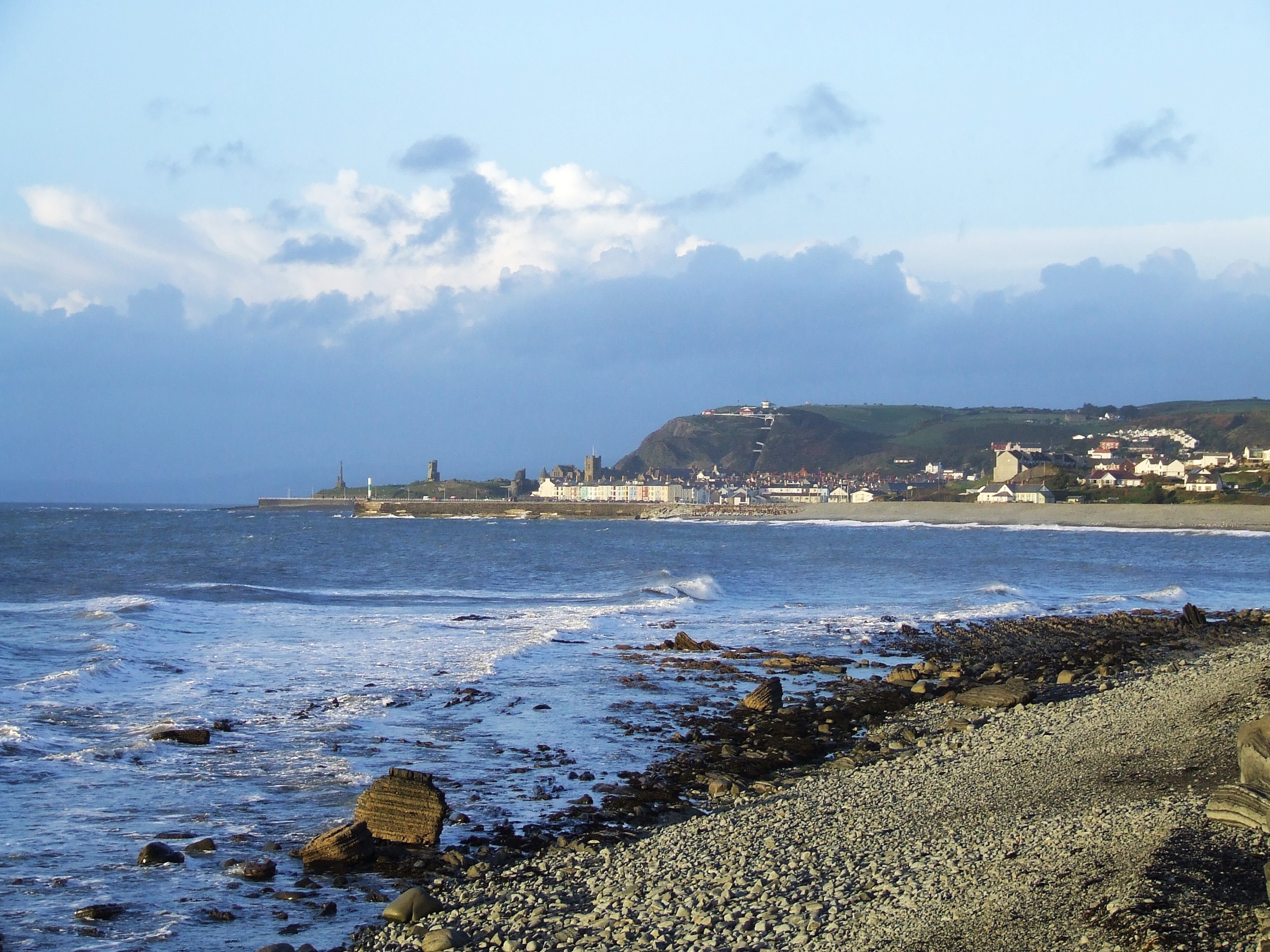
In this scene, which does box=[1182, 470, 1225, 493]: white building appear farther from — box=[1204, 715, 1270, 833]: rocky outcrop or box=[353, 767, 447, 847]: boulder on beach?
box=[353, 767, 447, 847]: boulder on beach

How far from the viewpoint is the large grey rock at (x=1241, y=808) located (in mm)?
7215

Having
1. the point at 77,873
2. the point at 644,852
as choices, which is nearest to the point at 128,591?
the point at 77,873

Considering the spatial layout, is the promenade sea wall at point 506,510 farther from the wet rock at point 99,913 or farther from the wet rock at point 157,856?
the wet rock at point 99,913

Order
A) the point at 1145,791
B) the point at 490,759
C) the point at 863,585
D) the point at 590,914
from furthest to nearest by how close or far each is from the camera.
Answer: the point at 863,585
the point at 490,759
the point at 1145,791
the point at 590,914

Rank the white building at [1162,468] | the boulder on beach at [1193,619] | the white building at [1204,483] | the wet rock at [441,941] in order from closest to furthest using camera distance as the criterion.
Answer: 1. the wet rock at [441,941]
2. the boulder on beach at [1193,619]
3. the white building at [1204,483]
4. the white building at [1162,468]

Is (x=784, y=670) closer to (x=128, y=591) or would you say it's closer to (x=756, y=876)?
(x=756, y=876)

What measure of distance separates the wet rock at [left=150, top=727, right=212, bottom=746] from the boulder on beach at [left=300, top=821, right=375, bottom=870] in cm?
440

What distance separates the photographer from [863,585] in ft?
120

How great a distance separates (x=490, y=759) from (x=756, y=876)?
5097mm

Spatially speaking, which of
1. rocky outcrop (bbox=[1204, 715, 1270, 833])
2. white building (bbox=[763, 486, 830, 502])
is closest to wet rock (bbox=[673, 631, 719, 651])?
rocky outcrop (bbox=[1204, 715, 1270, 833])

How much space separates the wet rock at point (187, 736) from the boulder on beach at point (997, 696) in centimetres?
1001

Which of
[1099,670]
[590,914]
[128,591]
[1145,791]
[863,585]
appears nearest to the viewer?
[590,914]

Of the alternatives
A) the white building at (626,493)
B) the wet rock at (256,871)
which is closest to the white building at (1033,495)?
the white building at (626,493)

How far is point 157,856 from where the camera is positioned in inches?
329
